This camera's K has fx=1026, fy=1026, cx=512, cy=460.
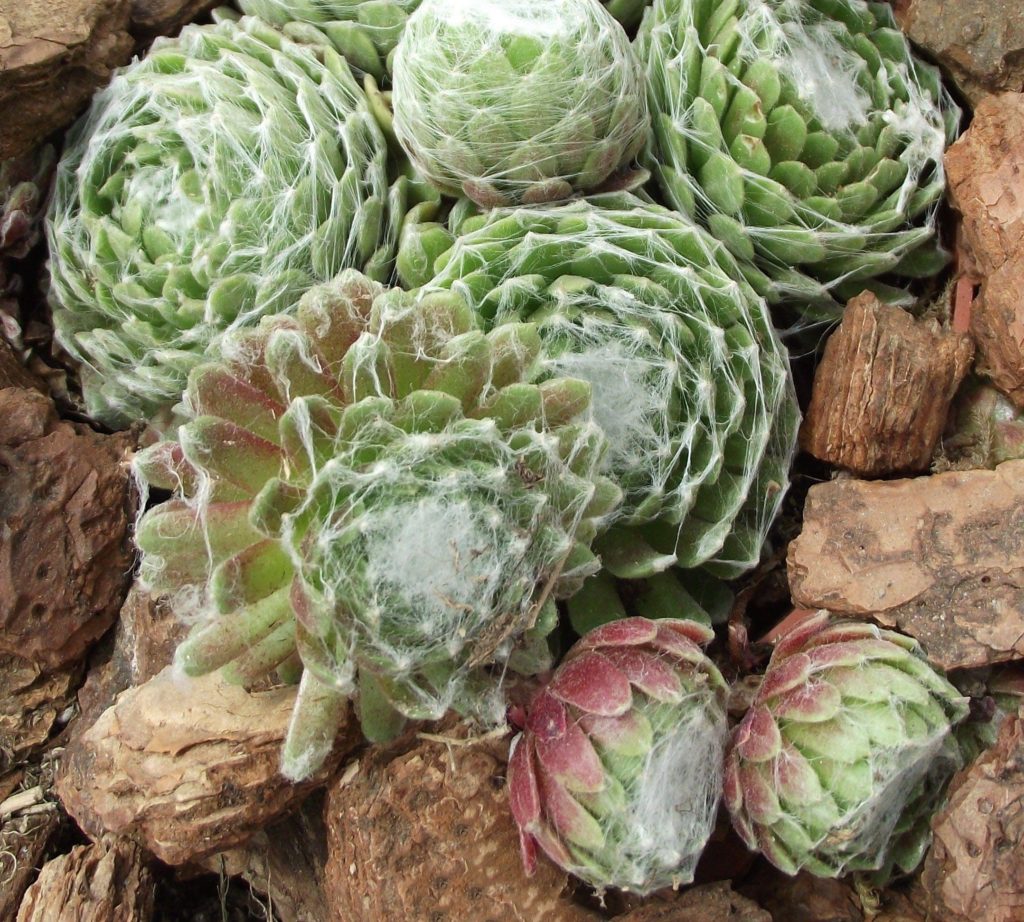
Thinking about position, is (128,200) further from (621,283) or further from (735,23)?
(735,23)

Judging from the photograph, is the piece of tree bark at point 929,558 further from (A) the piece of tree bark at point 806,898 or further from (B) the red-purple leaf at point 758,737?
(A) the piece of tree bark at point 806,898

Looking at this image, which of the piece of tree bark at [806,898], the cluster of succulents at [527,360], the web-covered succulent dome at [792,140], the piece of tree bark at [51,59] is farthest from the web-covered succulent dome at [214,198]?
the piece of tree bark at [806,898]

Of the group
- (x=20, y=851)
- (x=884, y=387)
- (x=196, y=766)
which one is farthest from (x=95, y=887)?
(x=884, y=387)

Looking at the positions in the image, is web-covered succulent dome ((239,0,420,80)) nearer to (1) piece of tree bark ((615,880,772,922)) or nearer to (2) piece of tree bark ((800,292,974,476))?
(2) piece of tree bark ((800,292,974,476))

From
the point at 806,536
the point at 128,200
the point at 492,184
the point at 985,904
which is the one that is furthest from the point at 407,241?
the point at 985,904

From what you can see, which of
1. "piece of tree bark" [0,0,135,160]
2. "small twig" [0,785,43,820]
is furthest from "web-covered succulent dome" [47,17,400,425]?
"small twig" [0,785,43,820]

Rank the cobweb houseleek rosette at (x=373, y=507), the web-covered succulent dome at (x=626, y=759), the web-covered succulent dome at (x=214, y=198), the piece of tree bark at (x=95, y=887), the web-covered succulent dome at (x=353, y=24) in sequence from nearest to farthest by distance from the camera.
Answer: the cobweb houseleek rosette at (x=373, y=507) < the web-covered succulent dome at (x=626, y=759) < the piece of tree bark at (x=95, y=887) < the web-covered succulent dome at (x=214, y=198) < the web-covered succulent dome at (x=353, y=24)

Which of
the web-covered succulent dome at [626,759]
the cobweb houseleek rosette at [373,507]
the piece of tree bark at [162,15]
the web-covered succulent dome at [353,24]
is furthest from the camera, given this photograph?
the piece of tree bark at [162,15]
